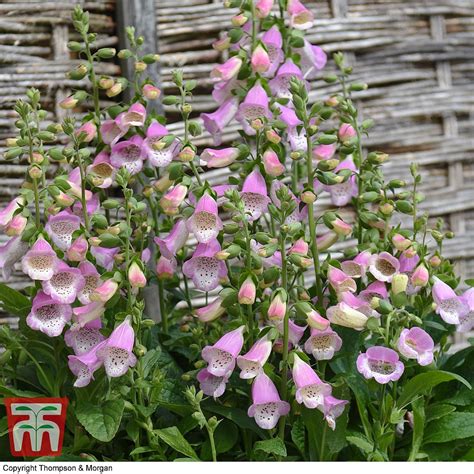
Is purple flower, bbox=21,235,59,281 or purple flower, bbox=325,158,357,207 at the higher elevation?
purple flower, bbox=325,158,357,207

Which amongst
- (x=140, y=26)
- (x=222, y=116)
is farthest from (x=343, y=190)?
(x=140, y=26)

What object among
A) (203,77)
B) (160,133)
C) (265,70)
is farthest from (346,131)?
(203,77)

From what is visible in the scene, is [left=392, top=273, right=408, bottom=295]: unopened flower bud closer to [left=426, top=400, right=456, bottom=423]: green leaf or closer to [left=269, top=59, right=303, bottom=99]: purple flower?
[left=426, top=400, right=456, bottom=423]: green leaf

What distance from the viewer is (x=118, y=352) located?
117 cm

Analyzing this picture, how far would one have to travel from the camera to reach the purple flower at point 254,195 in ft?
4.07

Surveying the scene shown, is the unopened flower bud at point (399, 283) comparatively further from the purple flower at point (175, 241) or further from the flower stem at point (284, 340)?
the purple flower at point (175, 241)

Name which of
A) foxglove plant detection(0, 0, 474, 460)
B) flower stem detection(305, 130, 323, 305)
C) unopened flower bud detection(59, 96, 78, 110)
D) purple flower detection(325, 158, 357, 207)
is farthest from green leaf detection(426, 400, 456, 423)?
unopened flower bud detection(59, 96, 78, 110)

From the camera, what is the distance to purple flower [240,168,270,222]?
4.07 ft

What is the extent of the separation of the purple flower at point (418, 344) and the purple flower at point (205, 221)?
26 centimetres

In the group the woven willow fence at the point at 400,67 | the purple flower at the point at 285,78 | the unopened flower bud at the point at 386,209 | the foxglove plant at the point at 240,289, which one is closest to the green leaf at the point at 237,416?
the foxglove plant at the point at 240,289

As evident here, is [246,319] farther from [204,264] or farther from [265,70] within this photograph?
[265,70]

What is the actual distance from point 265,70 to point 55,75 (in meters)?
0.69

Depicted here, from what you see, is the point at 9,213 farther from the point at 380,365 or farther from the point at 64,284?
the point at 380,365
